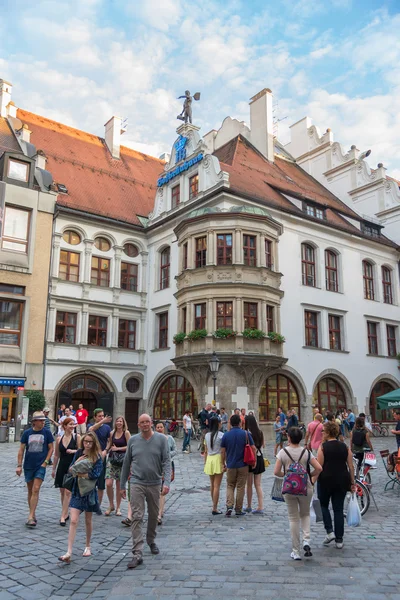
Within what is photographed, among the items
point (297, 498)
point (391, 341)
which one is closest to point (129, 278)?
point (391, 341)

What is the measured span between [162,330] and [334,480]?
959 inches

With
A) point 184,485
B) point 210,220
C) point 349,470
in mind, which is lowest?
point 184,485

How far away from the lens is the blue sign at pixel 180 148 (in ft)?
104

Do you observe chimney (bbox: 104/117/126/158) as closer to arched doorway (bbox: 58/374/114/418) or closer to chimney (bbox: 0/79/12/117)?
chimney (bbox: 0/79/12/117)

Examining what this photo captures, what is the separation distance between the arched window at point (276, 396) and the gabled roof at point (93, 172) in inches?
504

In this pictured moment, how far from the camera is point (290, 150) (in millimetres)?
42812

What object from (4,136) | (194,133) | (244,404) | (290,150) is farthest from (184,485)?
(290,150)

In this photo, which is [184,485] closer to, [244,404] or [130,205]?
[244,404]

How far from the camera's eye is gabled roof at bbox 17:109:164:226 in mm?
32281

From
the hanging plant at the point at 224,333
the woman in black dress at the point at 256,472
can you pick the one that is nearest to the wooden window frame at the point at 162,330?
the hanging plant at the point at 224,333

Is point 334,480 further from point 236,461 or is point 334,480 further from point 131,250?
point 131,250

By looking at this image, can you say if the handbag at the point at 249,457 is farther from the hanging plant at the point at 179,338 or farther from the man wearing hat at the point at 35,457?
the hanging plant at the point at 179,338

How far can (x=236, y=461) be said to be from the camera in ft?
29.1

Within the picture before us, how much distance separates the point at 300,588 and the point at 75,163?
109 feet
